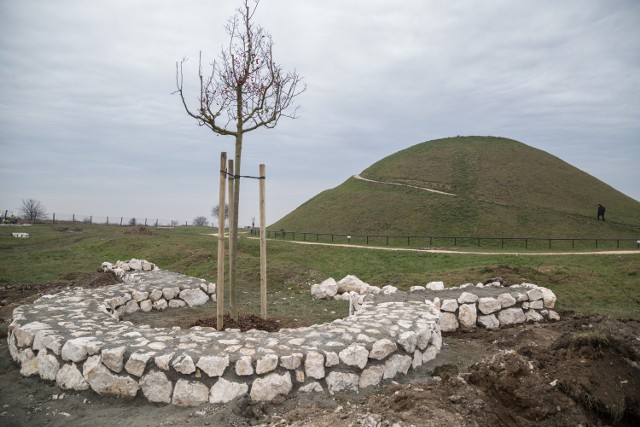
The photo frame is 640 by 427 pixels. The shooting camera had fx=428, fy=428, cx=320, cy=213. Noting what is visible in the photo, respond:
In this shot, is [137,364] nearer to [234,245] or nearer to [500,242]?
[234,245]

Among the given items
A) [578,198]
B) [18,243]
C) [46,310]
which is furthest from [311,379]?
[578,198]

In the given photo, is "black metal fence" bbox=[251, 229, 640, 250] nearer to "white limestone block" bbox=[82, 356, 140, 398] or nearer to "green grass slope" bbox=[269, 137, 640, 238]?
"green grass slope" bbox=[269, 137, 640, 238]

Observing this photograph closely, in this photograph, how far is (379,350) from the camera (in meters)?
6.55

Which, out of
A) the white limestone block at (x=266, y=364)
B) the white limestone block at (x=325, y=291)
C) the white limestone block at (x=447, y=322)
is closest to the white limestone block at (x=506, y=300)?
the white limestone block at (x=447, y=322)

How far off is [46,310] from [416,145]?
65282mm

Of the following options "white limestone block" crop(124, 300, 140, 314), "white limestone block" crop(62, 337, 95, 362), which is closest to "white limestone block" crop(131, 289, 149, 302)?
"white limestone block" crop(124, 300, 140, 314)

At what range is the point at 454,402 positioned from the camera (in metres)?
5.02

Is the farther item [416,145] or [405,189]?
[416,145]

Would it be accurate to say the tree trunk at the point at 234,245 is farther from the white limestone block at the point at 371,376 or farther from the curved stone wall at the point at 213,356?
the white limestone block at the point at 371,376

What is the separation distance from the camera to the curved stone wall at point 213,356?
5.80 m

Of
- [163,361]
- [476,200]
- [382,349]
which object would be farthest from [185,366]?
[476,200]

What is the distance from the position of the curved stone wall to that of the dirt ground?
196 mm

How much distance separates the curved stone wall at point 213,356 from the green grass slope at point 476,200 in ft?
114

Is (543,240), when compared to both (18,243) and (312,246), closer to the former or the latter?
(312,246)
